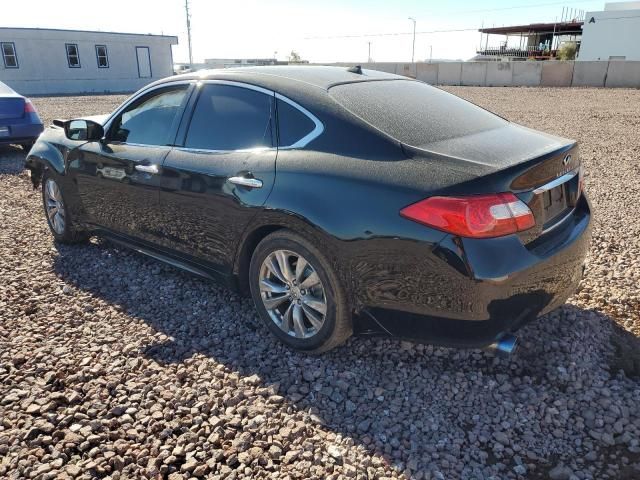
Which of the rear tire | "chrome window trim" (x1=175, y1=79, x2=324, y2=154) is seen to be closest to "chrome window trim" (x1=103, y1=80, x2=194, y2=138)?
"chrome window trim" (x1=175, y1=79, x2=324, y2=154)

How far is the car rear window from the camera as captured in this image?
9.42ft

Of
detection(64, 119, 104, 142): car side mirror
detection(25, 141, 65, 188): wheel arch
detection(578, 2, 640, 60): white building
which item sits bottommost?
detection(25, 141, 65, 188): wheel arch

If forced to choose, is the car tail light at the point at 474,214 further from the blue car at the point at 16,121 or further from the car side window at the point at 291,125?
the blue car at the point at 16,121

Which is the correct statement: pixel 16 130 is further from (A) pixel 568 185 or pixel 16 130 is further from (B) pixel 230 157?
(A) pixel 568 185

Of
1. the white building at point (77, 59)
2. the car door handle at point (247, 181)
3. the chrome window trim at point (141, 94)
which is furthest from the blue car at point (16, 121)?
the white building at point (77, 59)

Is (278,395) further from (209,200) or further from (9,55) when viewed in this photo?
(9,55)

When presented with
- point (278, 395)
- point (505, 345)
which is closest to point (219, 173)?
point (278, 395)

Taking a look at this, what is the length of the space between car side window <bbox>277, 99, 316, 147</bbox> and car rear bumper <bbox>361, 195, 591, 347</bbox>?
111cm

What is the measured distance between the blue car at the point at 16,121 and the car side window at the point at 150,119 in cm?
613

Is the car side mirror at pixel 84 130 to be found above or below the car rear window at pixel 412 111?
below

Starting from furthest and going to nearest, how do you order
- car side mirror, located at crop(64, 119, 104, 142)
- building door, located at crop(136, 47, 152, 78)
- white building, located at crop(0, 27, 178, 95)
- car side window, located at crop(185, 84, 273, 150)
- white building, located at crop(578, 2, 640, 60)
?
white building, located at crop(578, 2, 640, 60), building door, located at crop(136, 47, 152, 78), white building, located at crop(0, 27, 178, 95), car side mirror, located at crop(64, 119, 104, 142), car side window, located at crop(185, 84, 273, 150)

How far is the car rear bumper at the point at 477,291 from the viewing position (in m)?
2.40

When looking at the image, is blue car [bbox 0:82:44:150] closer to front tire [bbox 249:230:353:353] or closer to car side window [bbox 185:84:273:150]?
car side window [bbox 185:84:273:150]

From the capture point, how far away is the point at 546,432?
2.54 metres
